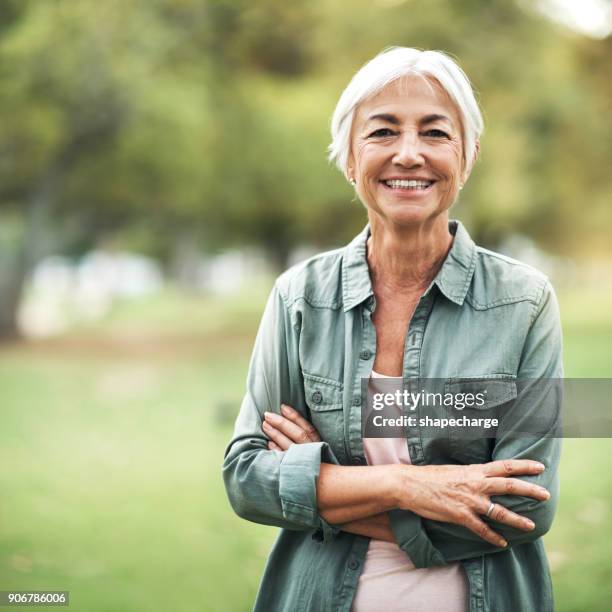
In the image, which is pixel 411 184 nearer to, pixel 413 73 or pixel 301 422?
pixel 413 73

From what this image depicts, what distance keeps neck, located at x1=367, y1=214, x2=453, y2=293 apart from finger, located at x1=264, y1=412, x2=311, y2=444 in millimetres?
411

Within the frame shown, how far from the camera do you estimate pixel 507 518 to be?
1788 millimetres

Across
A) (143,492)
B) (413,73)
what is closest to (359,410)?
(413,73)

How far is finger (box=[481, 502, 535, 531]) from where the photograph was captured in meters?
1.79

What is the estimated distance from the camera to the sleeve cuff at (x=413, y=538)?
181 centimetres

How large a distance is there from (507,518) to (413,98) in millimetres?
993

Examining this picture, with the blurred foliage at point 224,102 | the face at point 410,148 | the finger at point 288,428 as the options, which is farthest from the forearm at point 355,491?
the blurred foliage at point 224,102

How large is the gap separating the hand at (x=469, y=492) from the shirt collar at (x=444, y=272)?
409 millimetres

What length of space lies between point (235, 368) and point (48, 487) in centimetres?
687

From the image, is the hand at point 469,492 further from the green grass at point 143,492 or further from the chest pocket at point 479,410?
the green grass at point 143,492

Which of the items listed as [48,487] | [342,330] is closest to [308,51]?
[48,487]

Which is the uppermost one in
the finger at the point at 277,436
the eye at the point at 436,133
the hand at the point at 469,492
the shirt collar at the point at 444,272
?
the eye at the point at 436,133

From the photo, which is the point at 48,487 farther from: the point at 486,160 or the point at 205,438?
the point at 486,160

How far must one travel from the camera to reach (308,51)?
623 inches
